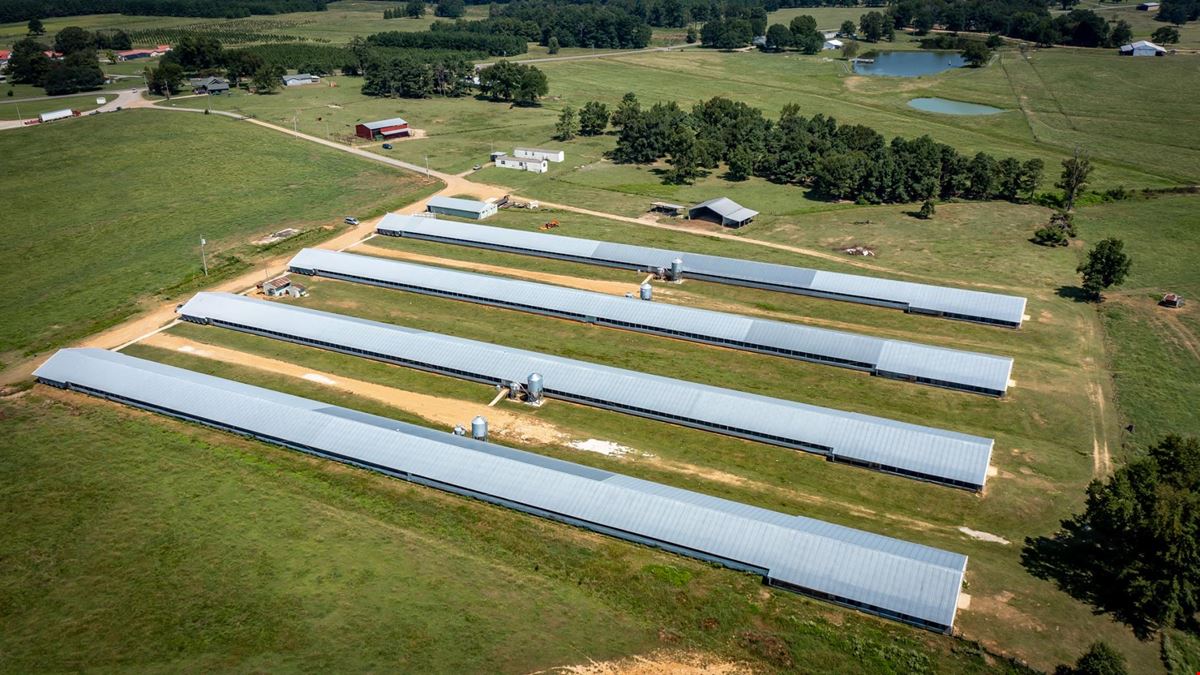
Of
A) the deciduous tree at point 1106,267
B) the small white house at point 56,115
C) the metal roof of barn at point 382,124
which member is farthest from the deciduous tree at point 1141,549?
the small white house at point 56,115

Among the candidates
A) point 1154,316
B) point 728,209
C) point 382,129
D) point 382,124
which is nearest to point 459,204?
point 728,209

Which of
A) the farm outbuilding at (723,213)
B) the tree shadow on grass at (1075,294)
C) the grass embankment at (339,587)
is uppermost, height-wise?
the farm outbuilding at (723,213)

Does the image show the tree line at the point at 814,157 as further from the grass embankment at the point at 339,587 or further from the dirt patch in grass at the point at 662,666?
the dirt patch in grass at the point at 662,666

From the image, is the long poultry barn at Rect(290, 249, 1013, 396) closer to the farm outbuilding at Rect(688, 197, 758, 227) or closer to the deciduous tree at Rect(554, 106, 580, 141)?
the farm outbuilding at Rect(688, 197, 758, 227)

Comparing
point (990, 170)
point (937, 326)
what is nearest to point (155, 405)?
point (937, 326)

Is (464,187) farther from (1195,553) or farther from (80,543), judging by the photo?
(1195,553)

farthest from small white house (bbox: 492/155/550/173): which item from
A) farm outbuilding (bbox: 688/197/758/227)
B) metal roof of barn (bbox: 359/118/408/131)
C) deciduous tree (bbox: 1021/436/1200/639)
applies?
deciduous tree (bbox: 1021/436/1200/639)
